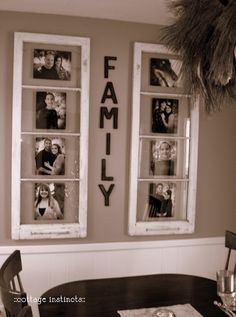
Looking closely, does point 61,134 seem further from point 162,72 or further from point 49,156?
point 162,72

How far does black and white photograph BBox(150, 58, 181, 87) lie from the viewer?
9.59ft

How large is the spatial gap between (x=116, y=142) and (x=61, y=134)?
420 millimetres

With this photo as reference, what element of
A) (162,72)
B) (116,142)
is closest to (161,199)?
(116,142)

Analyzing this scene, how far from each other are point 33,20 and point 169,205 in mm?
1709

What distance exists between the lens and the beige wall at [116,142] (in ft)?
8.91

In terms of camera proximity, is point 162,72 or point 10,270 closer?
point 10,270

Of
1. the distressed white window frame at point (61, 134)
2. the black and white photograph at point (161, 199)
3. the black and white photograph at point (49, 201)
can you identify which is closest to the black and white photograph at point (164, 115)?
the black and white photograph at point (161, 199)

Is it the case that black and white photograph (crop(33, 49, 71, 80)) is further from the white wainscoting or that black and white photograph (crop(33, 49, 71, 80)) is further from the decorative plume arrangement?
the decorative plume arrangement

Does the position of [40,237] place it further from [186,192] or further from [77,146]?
[186,192]

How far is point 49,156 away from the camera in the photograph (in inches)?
110

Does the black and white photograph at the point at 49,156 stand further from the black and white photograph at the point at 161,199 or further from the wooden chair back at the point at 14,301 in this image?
the wooden chair back at the point at 14,301

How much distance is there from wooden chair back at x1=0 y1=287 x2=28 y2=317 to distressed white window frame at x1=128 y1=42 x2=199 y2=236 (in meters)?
1.56

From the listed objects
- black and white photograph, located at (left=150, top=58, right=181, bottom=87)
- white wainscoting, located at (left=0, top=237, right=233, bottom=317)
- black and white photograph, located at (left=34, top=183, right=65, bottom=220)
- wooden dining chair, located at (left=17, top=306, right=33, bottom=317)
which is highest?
black and white photograph, located at (left=150, top=58, right=181, bottom=87)

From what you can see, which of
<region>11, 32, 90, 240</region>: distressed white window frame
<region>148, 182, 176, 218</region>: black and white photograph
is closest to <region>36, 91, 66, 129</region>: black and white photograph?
<region>11, 32, 90, 240</region>: distressed white window frame
